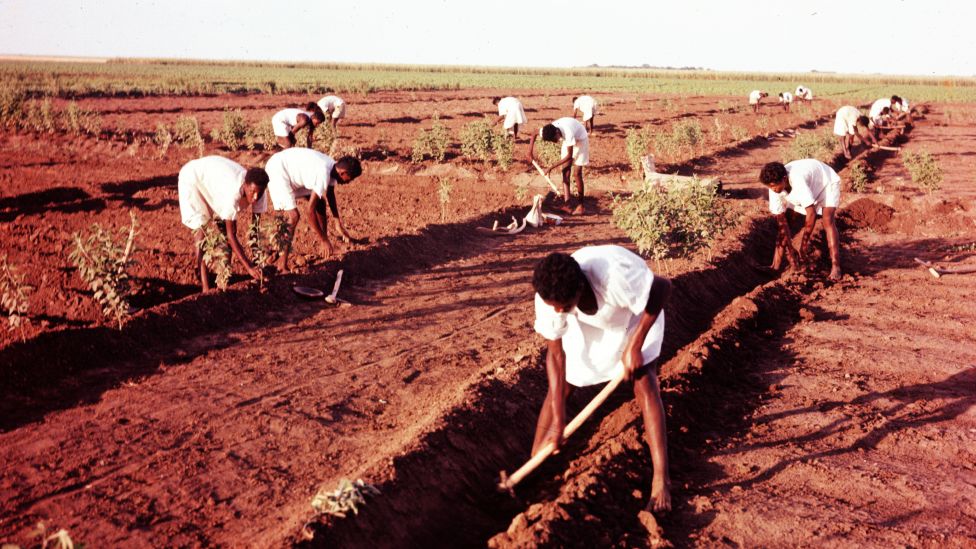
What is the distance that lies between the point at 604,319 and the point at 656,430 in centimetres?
63

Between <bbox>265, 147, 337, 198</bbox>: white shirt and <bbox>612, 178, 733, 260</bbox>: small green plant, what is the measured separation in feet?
9.96

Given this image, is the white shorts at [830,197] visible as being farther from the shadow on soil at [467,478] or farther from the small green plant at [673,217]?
the shadow on soil at [467,478]

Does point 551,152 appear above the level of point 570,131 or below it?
below

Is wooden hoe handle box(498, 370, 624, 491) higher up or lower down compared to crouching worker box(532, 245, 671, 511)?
lower down

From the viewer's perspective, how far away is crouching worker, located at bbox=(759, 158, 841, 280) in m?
7.50

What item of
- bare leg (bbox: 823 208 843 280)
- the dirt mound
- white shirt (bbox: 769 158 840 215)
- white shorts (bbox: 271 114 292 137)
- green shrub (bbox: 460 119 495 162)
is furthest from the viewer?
green shrub (bbox: 460 119 495 162)

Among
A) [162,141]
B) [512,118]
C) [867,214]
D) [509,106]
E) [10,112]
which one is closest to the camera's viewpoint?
[867,214]

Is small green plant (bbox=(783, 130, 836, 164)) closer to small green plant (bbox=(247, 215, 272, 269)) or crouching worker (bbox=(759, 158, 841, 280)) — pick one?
crouching worker (bbox=(759, 158, 841, 280))

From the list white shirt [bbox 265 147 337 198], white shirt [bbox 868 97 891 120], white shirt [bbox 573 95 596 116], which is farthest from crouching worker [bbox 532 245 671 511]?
white shirt [bbox 868 97 891 120]

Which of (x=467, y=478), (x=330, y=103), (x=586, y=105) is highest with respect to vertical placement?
(x=330, y=103)

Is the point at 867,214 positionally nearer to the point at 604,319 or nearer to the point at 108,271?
the point at 604,319

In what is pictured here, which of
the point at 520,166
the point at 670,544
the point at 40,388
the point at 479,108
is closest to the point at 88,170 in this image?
the point at 520,166

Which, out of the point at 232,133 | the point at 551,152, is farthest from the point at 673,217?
the point at 232,133

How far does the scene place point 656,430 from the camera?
365 centimetres
